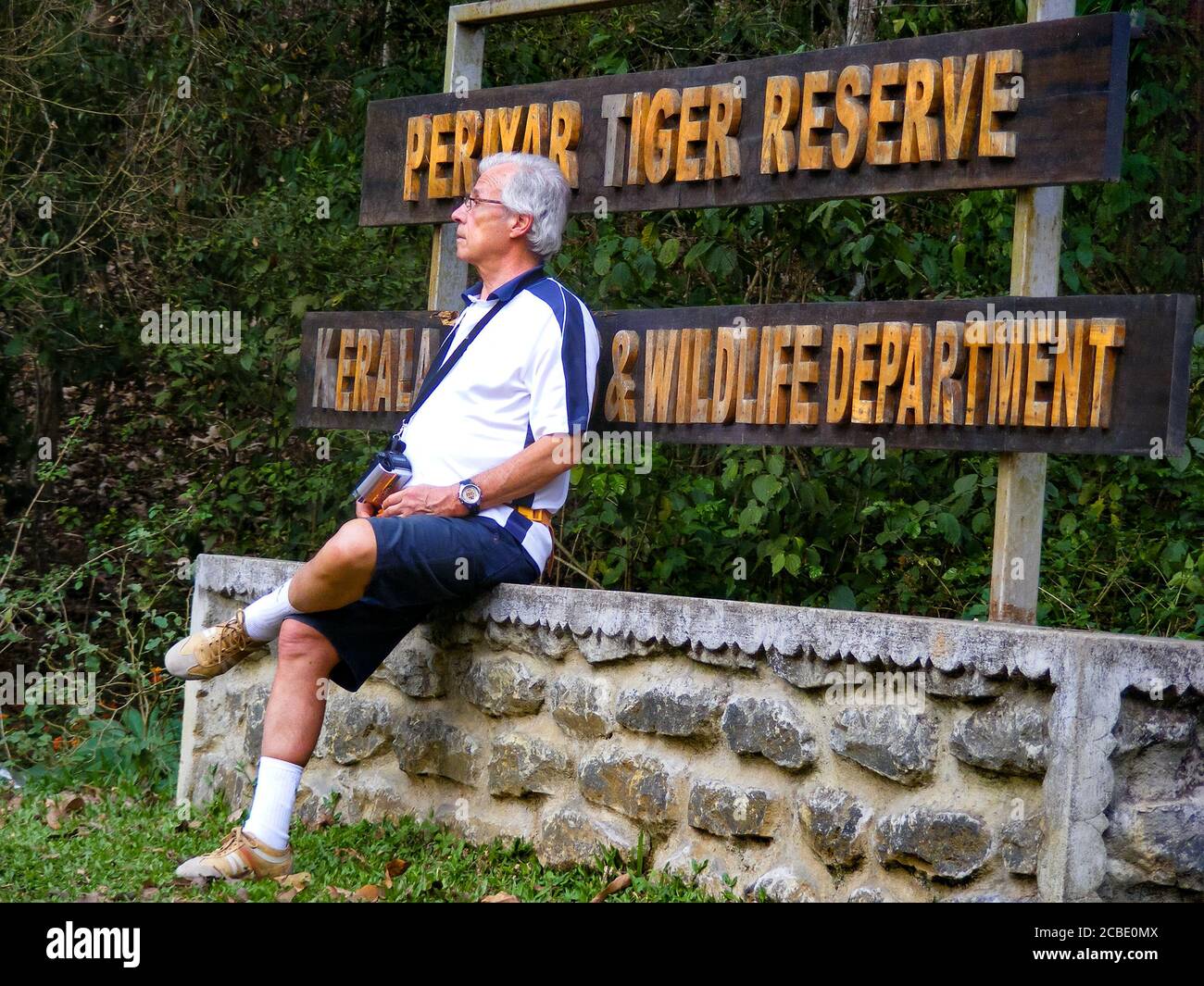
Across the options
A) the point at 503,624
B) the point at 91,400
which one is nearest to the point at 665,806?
the point at 503,624

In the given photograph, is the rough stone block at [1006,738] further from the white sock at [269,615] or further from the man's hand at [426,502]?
the white sock at [269,615]

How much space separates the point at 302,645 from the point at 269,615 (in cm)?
20

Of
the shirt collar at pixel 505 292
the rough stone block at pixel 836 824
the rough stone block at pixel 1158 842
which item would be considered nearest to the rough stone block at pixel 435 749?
the rough stone block at pixel 836 824

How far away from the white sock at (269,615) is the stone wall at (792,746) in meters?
0.39

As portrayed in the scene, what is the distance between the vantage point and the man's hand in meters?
3.59

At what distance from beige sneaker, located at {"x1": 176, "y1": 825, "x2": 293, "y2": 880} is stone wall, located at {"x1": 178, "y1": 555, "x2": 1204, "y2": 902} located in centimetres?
53

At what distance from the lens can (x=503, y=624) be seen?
3.71m

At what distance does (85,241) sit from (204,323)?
581mm

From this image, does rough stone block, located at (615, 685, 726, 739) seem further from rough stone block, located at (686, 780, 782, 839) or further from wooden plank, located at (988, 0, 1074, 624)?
wooden plank, located at (988, 0, 1074, 624)

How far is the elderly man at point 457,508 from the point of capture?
135 inches

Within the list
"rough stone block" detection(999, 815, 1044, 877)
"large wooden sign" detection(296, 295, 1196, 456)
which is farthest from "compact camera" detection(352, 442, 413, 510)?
"rough stone block" detection(999, 815, 1044, 877)

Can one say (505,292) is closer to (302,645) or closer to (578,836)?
(302,645)

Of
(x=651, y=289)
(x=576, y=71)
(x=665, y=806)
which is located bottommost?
(x=665, y=806)

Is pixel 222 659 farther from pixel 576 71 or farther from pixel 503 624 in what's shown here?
pixel 576 71
